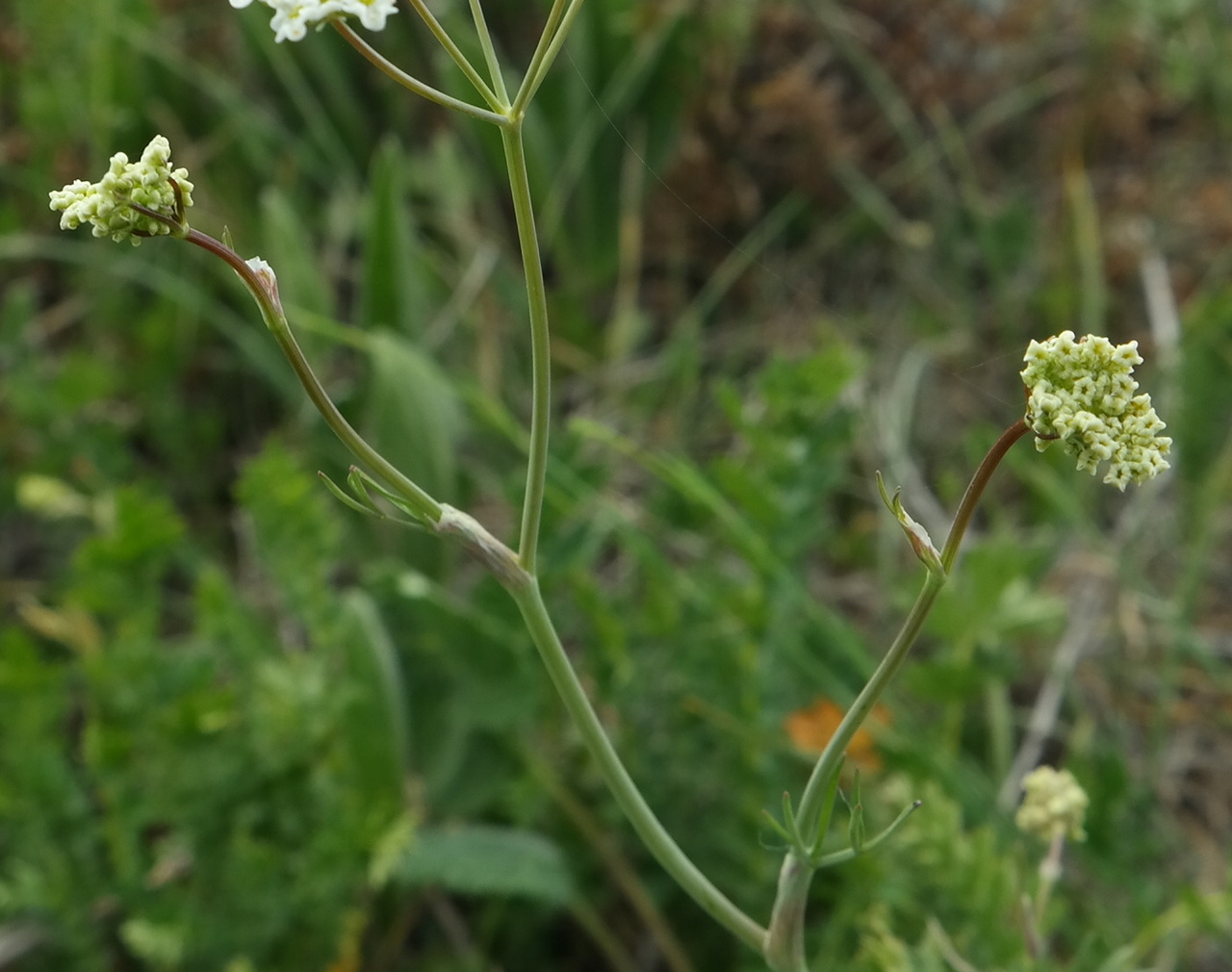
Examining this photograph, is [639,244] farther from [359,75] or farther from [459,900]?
[459,900]

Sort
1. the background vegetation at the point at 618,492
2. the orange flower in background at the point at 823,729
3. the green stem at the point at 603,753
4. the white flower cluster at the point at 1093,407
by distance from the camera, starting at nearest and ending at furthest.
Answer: the white flower cluster at the point at 1093,407 → the green stem at the point at 603,753 → the background vegetation at the point at 618,492 → the orange flower in background at the point at 823,729

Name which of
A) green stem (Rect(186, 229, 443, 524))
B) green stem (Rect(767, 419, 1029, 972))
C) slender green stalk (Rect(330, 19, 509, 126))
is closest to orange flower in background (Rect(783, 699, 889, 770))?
green stem (Rect(767, 419, 1029, 972))

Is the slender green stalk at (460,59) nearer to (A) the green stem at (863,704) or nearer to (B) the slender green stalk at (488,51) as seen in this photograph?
(B) the slender green stalk at (488,51)

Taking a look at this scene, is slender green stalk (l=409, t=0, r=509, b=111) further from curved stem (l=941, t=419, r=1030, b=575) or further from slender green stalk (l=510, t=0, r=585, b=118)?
curved stem (l=941, t=419, r=1030, b=575)

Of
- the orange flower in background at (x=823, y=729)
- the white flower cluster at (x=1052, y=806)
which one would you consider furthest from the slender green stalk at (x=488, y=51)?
the orange flower in background at (x=823, y=729)

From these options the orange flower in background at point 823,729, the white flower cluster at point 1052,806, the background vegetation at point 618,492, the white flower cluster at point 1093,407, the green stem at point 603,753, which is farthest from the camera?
the orange flower in background at point 823,729

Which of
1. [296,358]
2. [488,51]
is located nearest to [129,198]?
[296,358]

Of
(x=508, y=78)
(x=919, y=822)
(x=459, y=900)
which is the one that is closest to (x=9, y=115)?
(x=508, y=78)
